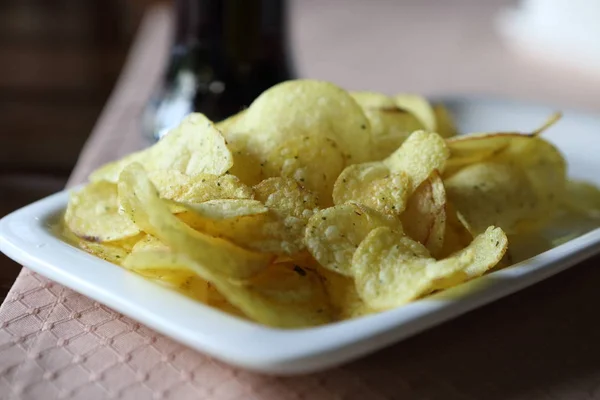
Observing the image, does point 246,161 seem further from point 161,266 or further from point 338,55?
point 338,55

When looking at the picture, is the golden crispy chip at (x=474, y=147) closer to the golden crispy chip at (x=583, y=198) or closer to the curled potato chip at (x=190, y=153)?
the golden crispy chip at (x=583, y=198)

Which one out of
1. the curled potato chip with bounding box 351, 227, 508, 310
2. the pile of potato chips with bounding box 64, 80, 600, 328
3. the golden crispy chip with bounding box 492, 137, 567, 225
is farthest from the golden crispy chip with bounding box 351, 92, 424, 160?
the curled potato chip with bounding box 351, 227, 508, 310

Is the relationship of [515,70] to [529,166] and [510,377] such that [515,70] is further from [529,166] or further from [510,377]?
[510,377]

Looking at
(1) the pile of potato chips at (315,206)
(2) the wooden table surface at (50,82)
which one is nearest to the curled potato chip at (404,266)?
(1) the pile of potato chips at (315,206)

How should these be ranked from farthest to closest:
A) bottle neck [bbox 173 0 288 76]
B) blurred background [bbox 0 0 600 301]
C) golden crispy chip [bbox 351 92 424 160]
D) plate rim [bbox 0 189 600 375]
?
blurred background [bbox 0 0 600 301] < bottle neck [bbox 173 0 288 76] < golden crispy chip [bbox 351 92 424 160] < plate rim [bbox 0 189 600 375]

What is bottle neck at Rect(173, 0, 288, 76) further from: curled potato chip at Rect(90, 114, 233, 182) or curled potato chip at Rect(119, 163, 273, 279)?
curled potato chip at Rect(119, 163, 273, 279)

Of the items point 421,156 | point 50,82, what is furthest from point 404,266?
point 50,82
